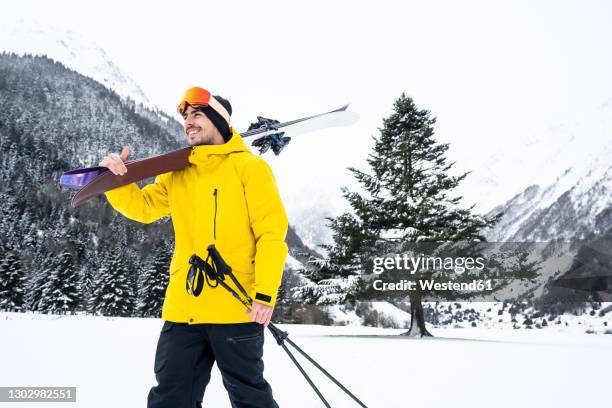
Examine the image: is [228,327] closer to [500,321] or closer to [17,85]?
[500,321]

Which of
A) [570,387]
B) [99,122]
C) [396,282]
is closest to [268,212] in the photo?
[570,387]

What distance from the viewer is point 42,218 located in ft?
327

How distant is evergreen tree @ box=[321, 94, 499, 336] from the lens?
51.1 feet

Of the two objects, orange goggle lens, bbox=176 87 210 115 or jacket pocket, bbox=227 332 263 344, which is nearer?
jacket pocket, bbox=227 332 263 344

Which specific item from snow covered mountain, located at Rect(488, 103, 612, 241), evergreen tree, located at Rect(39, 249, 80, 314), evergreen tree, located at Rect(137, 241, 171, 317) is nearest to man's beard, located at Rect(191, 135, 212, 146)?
evergreen tree, located at Rect(137, 241, 171, 317)

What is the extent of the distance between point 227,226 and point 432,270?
45.3 ft

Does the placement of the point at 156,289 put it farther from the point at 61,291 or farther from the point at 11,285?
the point at 11,285

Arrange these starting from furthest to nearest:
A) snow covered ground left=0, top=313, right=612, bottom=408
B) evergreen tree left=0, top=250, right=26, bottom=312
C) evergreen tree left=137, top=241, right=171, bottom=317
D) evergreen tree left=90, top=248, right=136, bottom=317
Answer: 1. evergreen tree left=90, top=248, right=136, bottom=317
2. evergreen tree left=0, top=250, right=26, bottom=312
3. evergreen tree left=137, top=241, right=171, bottom=317
4. snow covered ground left=0, top=313, right=612, bottom=408

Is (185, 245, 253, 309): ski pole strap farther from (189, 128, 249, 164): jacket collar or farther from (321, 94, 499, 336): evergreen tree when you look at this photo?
(321, 94, 499, 336): evergreen tree

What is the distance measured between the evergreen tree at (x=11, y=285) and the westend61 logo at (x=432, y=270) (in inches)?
1832

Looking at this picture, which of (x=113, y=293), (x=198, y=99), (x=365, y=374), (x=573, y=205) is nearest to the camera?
(x=198, y=99)

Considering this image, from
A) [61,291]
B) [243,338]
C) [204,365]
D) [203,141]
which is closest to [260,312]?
[243,338]

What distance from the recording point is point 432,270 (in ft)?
49.9

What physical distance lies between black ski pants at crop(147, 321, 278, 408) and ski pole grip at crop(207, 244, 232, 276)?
28 cm
